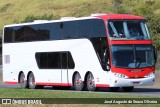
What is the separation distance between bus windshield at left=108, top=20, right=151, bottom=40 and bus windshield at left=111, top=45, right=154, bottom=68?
0.47m

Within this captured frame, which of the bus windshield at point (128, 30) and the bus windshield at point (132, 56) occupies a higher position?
the bus windshield at point (128, 30)

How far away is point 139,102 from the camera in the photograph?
22.4 metres

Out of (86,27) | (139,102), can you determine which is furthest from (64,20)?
(139,102)

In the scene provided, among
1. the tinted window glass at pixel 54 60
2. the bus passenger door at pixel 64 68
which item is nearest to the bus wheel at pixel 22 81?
the tinted window glass at pixel 54 60

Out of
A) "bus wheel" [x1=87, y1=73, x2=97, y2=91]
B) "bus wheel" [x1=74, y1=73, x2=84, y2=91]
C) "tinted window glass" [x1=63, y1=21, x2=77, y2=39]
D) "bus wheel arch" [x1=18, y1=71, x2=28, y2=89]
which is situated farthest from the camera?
"bus wheel arch" [x1=18, y1=71, x2=28, y2=89]

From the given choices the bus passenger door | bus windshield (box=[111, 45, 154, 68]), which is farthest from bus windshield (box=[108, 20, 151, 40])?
the bus passenger door

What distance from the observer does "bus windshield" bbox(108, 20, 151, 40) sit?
3291cm

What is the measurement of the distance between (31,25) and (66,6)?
72230mm

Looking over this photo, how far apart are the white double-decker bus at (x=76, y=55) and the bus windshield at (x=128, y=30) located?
0.05 m

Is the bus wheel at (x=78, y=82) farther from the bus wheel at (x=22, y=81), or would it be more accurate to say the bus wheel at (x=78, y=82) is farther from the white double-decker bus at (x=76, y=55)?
the bus wheel at (x=22, y=81)

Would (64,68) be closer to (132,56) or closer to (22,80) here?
(22,80)

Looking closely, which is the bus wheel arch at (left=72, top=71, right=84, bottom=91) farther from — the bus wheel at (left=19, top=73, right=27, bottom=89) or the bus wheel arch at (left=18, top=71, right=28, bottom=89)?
the bus wheel at (left=19, top=73, right=27, bottom=89)

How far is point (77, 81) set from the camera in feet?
115

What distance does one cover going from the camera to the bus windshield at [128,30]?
32906 mm
